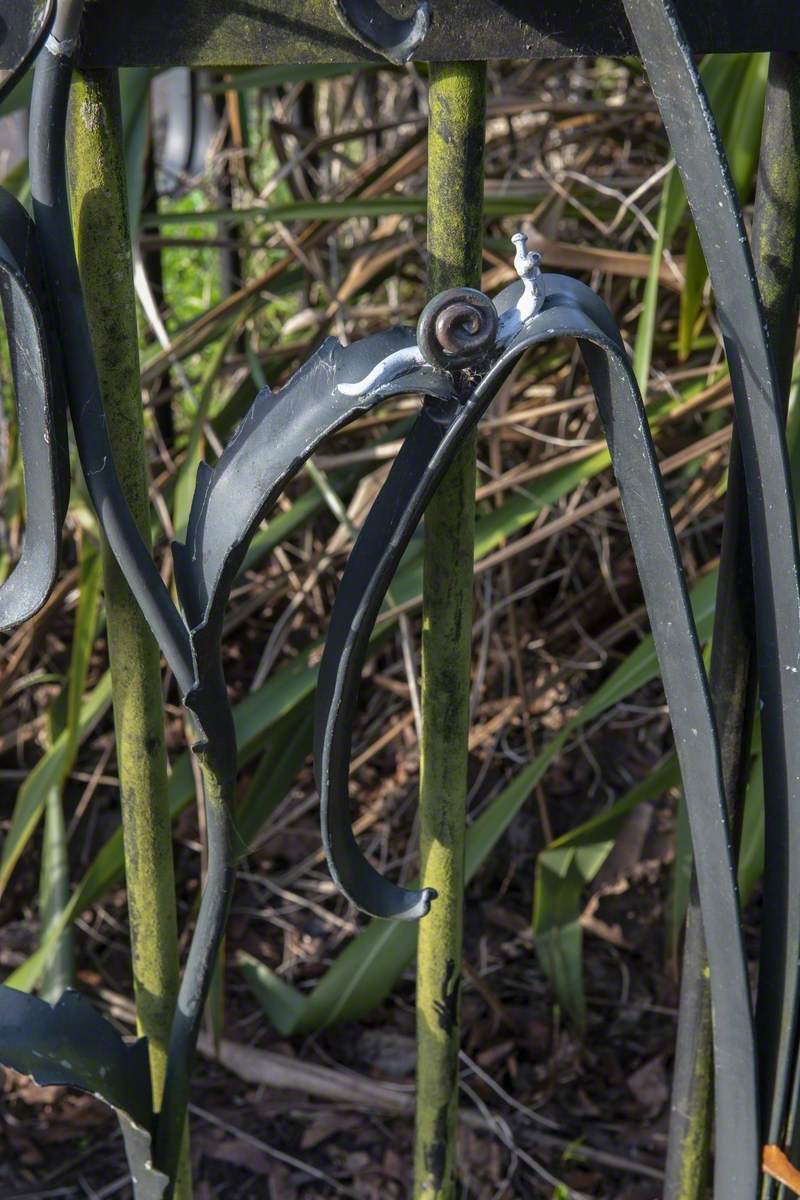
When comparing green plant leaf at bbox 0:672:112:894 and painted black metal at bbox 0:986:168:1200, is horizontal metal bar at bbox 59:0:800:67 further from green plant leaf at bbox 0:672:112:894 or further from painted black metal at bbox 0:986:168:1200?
green plant leaf at bbox 0:672:112:894

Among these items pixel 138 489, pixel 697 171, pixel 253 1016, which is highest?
pixel 697 171

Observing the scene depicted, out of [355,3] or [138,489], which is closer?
[355,3]

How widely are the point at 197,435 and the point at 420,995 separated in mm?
624

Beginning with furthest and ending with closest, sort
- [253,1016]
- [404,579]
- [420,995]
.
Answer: [253,1016]
[404,579]
[420,995]

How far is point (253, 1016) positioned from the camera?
47.5 inches

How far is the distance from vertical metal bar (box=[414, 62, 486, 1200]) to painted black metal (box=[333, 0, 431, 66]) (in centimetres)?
4

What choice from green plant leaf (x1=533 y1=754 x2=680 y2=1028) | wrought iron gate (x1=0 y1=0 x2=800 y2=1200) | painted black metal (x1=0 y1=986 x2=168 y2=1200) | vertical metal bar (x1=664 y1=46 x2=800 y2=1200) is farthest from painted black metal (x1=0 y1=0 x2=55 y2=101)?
green plant leaf (x1=533 y1=754 x2=680 y2=1028)

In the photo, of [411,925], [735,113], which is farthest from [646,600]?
[735,113]

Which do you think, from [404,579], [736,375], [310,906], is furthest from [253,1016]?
[736,375]

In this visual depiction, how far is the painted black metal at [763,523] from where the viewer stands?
448 millimetres

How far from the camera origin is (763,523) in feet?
1.67

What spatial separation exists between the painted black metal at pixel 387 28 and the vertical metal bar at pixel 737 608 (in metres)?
0.15

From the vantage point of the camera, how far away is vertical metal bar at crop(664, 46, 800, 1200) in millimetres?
509

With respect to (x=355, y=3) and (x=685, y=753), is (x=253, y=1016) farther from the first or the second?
(x=355, y=3)
